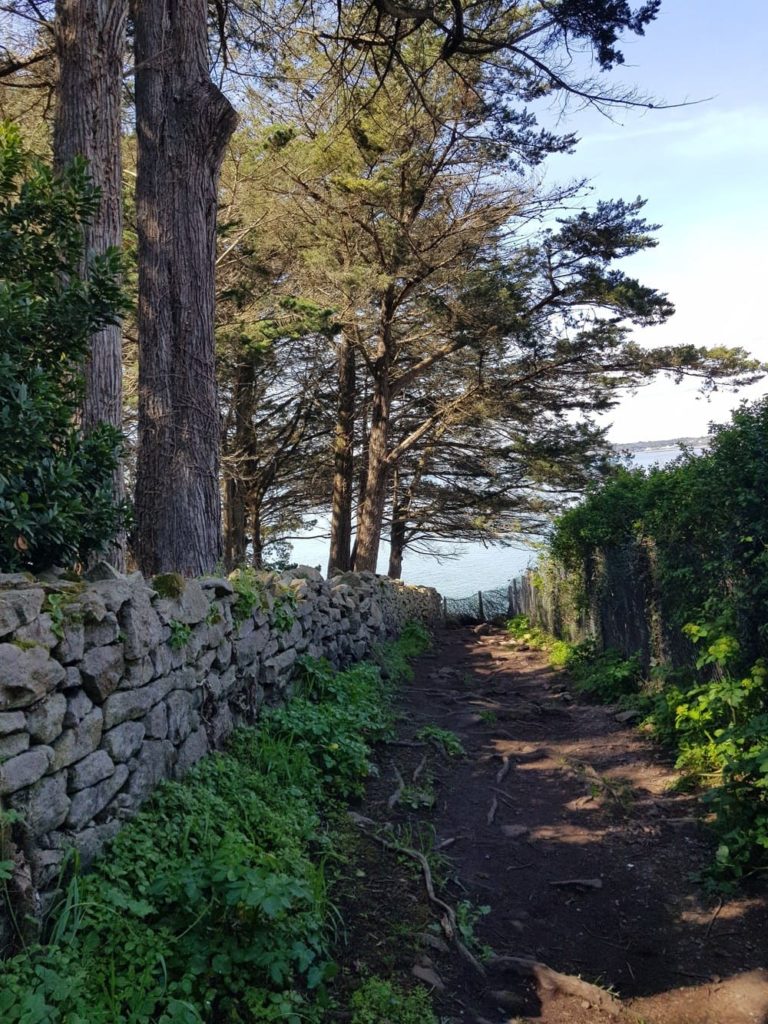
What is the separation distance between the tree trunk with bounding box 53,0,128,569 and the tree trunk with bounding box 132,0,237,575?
21.4 inches

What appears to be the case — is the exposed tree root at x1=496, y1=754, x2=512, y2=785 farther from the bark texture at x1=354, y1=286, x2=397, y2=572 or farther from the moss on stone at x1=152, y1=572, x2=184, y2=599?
the bark texture at x1=354, y1=286, x2=397, y2=572

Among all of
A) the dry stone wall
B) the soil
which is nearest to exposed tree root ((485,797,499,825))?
the soil

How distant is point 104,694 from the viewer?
340 cm

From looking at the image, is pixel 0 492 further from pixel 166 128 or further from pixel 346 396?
pixel 346 396

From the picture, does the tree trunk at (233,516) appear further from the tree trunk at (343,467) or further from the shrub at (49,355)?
the shrub at (49,355)

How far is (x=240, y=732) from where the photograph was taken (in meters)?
5.08

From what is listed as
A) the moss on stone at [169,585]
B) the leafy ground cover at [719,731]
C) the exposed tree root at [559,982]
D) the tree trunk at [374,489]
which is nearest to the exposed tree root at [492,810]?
the leafy ground cover at [719,731]

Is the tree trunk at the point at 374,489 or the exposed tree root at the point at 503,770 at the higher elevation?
the tree trunk at the point at 374,489

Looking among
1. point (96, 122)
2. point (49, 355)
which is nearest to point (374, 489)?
point (96, 122)

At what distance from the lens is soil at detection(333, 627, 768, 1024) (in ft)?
11.0

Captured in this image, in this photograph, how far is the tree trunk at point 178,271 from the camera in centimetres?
657

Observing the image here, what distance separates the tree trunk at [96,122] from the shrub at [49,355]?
4.70ft

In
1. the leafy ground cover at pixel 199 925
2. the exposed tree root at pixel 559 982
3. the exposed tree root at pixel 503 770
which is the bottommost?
the exposed tree root at pixel 559 982

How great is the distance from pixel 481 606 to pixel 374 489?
416 inches
